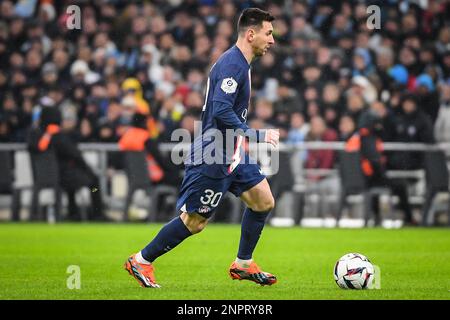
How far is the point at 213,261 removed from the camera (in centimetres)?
1280

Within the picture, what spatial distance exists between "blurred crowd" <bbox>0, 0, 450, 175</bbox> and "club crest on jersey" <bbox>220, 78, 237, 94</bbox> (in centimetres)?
1054

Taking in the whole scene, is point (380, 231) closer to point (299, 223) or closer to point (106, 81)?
Answer: point (299, 223)

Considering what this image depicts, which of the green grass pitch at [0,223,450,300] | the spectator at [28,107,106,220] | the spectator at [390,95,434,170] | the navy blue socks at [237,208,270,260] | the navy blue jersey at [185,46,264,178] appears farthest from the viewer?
the spectator at [28,107,106,220]

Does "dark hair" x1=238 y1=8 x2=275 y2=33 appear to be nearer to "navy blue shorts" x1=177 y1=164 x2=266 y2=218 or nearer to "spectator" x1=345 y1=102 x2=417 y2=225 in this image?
"navy blue shorts" x1=177 y1=164 x2=266 y2=218

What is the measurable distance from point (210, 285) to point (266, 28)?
2379 millimetres

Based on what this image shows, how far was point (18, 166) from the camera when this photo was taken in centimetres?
2064

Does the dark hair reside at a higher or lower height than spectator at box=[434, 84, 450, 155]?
higher

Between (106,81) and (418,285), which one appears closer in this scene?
(418,285)

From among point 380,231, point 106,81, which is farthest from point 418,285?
point 106,81

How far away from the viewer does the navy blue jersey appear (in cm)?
942

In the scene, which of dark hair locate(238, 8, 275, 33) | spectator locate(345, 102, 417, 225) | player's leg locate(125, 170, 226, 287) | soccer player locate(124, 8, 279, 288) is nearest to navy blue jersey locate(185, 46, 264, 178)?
soccer player locate(124, 8, 279, 288)

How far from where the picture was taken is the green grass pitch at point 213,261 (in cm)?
928

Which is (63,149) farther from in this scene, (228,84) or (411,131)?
(228,84)

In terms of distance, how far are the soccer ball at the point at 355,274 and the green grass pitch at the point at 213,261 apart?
117mm
